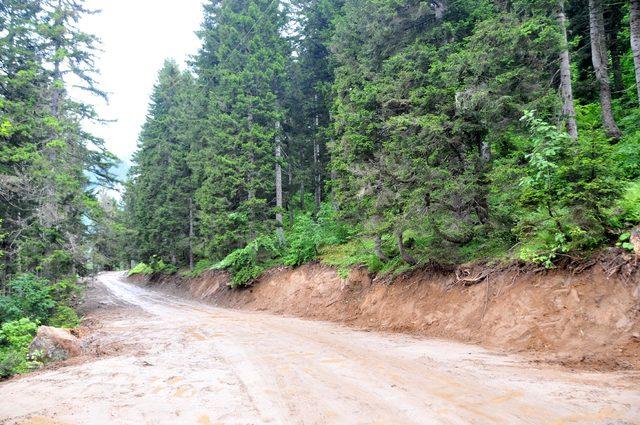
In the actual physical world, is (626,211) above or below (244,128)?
below

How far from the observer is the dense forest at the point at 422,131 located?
758cm

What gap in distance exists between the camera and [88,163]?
67.3 feet

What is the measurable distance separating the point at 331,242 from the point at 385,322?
22.7ft

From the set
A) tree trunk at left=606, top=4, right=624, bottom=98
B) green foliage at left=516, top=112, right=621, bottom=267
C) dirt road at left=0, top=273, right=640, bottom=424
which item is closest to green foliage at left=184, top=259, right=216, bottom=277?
dirt road at left=0, top=273, right=640, bottom=424

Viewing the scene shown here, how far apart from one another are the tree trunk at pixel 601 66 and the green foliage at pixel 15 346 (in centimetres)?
1711

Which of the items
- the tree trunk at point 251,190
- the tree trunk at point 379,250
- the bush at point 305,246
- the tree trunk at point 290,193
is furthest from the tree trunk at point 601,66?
the tree trunk at point 251,190

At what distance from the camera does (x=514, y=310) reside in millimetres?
7965

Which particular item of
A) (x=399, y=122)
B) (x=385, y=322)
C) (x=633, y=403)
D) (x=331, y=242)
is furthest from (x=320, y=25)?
(x=633, y=403)

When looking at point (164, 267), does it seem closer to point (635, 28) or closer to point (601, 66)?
point (601, 66)

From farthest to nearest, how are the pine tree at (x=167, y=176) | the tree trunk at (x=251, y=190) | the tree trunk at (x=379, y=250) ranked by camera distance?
the pine tree at (x=167, y=176) < the tree trunk at (x=251, y=190) < the tree trunk at (x=379, y=250)

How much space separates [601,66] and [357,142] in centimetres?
955

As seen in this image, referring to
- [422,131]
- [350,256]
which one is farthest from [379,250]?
[422,131]

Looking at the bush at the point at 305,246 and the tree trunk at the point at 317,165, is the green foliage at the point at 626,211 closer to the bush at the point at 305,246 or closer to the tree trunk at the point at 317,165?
the bush at the point at 305,246

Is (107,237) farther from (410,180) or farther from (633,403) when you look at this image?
(633,403)
